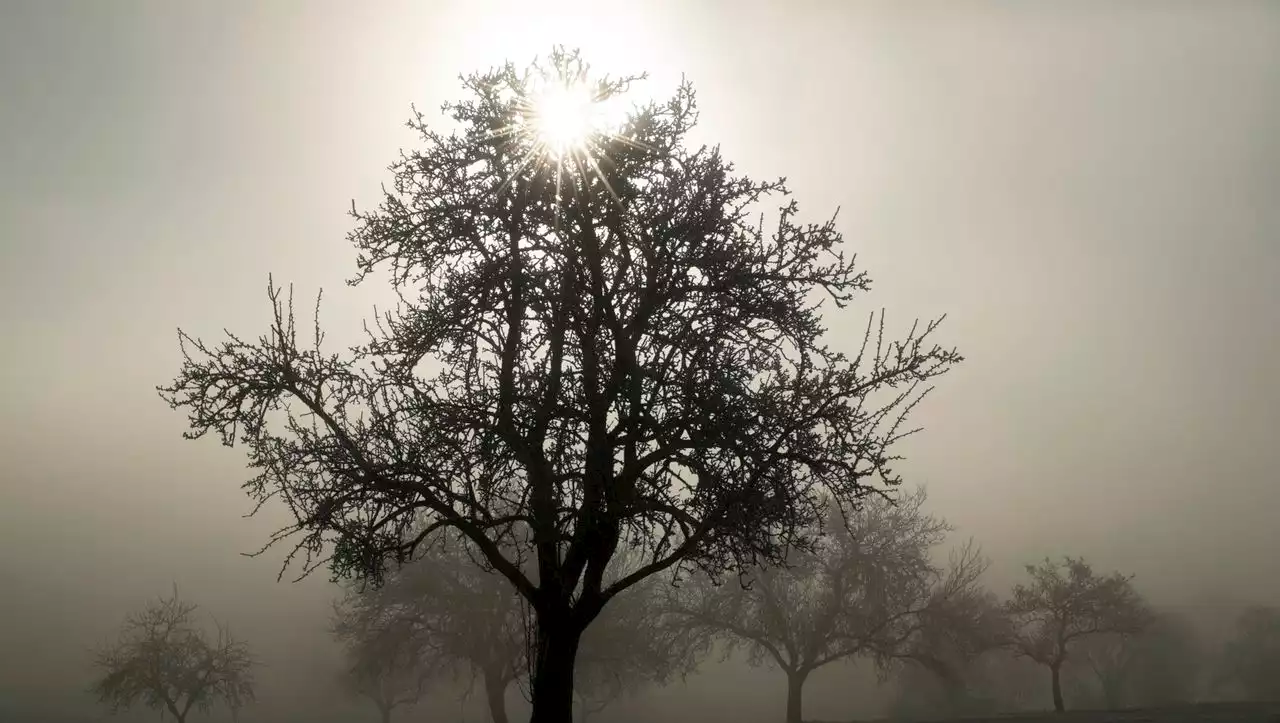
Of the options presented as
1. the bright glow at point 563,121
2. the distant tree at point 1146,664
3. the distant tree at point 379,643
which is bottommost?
the distant tree at point 1146,664

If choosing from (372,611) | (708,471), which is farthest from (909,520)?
(708,471)

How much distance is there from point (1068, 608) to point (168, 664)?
50773 mm

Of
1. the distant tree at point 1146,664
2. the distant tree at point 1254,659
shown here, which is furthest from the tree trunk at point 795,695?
the distant tree at point 1254,659

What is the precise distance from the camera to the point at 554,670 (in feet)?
33.7

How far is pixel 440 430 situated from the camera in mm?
10164

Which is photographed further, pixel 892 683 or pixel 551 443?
pixel 892 683

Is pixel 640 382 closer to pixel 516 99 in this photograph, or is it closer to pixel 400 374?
pixel 400 374

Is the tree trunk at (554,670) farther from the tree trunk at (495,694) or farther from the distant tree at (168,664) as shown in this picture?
the distant tree at (168,664)

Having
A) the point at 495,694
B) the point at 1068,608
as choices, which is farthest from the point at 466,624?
the point at 1068,608

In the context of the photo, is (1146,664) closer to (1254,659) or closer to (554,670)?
(1254,659)

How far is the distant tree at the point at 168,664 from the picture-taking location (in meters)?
38.7

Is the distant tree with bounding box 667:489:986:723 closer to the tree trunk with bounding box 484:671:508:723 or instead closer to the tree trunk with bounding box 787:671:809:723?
the tree trunk with bounding box 787:671:809:723

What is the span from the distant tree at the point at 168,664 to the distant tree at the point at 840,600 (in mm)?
25412

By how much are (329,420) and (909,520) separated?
3275 centimetres
